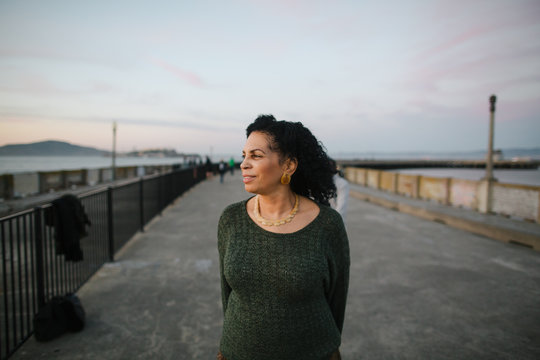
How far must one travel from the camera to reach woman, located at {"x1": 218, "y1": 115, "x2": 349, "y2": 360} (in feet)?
5.36

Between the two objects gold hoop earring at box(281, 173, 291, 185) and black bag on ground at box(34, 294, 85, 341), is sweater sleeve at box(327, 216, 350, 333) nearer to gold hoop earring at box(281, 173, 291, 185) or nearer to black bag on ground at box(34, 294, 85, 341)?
gold hoop earring at box(281, 173, 291, 185)

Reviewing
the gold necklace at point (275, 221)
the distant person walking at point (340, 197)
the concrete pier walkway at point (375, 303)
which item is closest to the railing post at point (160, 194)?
the concrete pier walkway at point (375, 303)

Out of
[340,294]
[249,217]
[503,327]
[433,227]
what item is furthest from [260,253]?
[433,227]

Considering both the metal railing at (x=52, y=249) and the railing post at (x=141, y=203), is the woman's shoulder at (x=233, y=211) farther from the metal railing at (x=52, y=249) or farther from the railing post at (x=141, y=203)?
the railing post at (x=141, y=203)

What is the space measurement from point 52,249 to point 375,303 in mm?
5171

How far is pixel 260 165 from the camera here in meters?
1.75

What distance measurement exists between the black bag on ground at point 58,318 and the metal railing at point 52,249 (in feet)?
0.41

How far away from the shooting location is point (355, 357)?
3.11 metres

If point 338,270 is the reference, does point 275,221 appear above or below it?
above

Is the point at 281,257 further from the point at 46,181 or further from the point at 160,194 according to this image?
the point at 46,181

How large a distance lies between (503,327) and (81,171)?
24990 mm

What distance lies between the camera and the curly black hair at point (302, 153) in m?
1.81

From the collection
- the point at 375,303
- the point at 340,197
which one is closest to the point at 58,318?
the point at 340,197

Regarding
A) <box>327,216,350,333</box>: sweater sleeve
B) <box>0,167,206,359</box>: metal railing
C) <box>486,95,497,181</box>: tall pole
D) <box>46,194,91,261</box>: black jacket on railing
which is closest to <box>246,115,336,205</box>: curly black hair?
<box>327,216,350,333</box>: sweater sleeve
